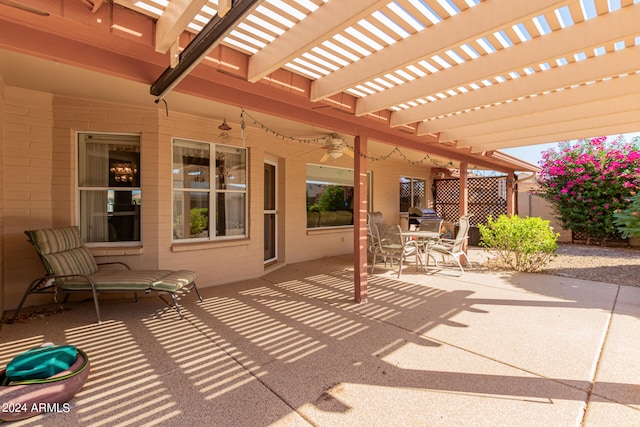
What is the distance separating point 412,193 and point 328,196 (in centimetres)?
397

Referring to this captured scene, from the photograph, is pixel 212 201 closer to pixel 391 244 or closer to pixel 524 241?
pixel 391 244

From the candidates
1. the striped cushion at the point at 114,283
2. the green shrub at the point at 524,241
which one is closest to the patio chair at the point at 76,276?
the striped cushion at the point at 114,283

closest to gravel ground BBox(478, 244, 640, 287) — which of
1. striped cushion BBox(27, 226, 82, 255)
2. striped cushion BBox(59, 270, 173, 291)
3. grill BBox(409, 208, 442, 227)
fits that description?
grill BBox(409, 208, 442, 227)

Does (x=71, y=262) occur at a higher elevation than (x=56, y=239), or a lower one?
lower

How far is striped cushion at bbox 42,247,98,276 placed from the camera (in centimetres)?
362

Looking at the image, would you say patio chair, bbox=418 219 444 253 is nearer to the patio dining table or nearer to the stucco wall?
the patio dining table

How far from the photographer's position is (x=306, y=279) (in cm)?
569

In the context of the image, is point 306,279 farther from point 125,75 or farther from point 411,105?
point 125,75

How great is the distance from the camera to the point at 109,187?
15.0 feet

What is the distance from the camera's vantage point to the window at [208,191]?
5004 mm

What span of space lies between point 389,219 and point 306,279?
15.5ft

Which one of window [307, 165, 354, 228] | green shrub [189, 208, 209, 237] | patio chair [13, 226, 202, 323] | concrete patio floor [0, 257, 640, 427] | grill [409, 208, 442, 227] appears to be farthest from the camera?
grill [409, 208, 442, 227]

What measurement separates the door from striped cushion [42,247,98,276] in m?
2.96

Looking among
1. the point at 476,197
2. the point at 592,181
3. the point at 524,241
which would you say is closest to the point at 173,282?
the point at 524,241
